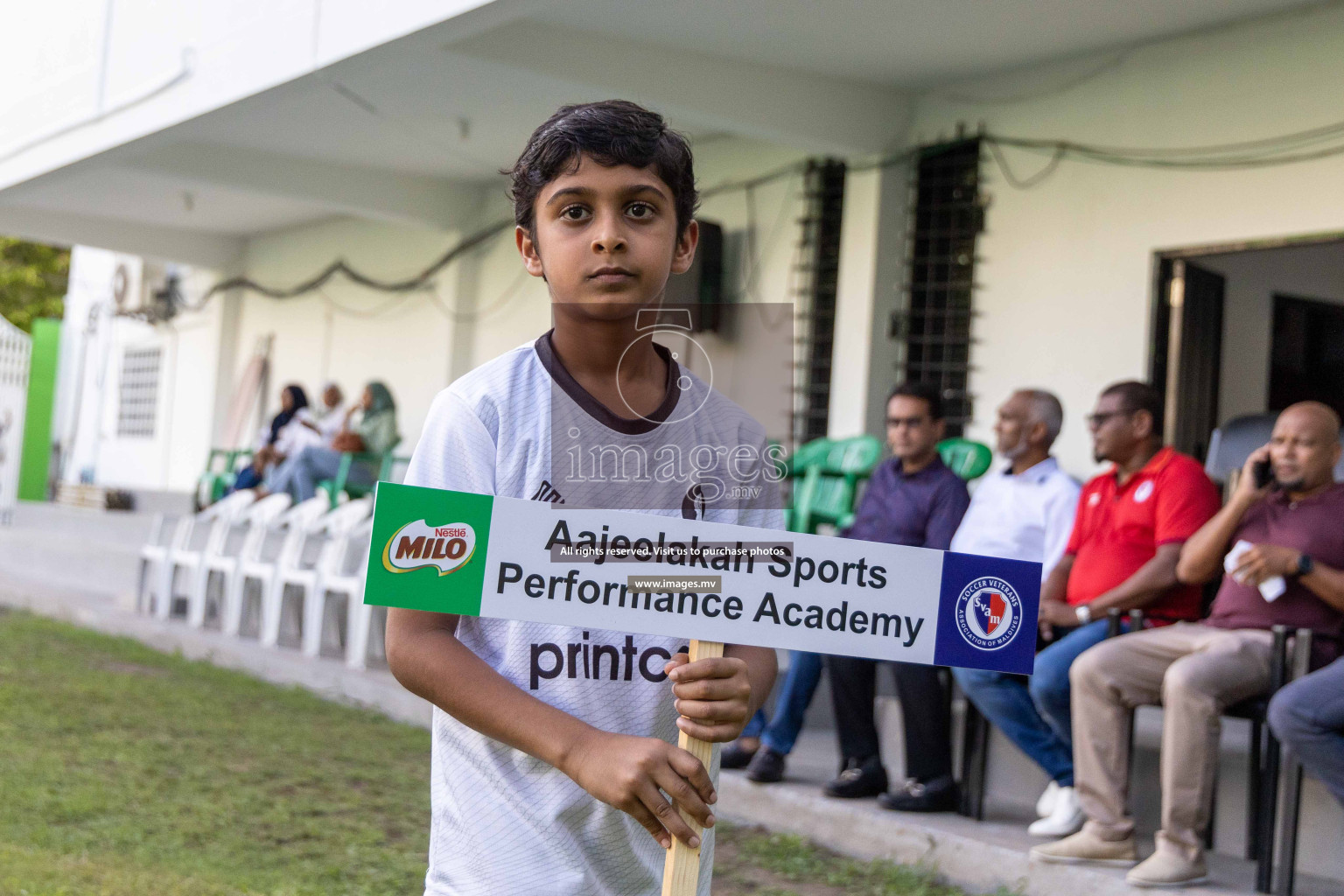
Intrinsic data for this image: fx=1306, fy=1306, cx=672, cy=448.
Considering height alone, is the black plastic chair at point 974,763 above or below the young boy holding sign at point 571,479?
below

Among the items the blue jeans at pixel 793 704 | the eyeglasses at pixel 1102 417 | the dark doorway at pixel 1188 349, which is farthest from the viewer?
the dark doorway at pixel 1188 349

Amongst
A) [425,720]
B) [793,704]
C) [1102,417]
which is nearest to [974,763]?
[793,704]

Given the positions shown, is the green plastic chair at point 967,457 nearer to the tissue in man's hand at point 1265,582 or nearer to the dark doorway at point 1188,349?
the dark doorway at point 1188,349

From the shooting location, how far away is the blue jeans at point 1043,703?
4262mm

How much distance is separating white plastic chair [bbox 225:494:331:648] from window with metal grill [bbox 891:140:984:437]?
12.4 ft

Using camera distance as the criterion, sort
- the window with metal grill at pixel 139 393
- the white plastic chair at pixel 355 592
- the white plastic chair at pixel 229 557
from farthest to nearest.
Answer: the window with metal grill at pixel 139 393 → the white plastic chair at pixel 229 557 → the white plastic chair at pixel 355 592

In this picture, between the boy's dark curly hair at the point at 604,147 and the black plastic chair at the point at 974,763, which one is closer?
the boy's dark curly hair at the point at 604,147

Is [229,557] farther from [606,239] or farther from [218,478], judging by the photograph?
[606,239]

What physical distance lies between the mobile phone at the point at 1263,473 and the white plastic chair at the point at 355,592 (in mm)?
4569

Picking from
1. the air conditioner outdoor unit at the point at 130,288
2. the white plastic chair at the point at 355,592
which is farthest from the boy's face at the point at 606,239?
the air conditioner outdoor unit at the point at 130,288

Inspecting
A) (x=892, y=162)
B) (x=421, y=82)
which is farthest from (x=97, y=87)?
(x=892, y=162)

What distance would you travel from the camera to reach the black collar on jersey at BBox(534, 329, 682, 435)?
1336 mm

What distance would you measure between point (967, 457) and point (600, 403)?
17.2 feet

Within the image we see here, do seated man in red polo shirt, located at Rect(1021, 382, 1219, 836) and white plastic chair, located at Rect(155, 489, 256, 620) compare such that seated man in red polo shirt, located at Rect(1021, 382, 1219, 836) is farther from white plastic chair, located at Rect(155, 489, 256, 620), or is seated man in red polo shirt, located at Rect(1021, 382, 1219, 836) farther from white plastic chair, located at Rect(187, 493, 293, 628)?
white plastic chair, located at Rect(155, 489, 256, 620)
